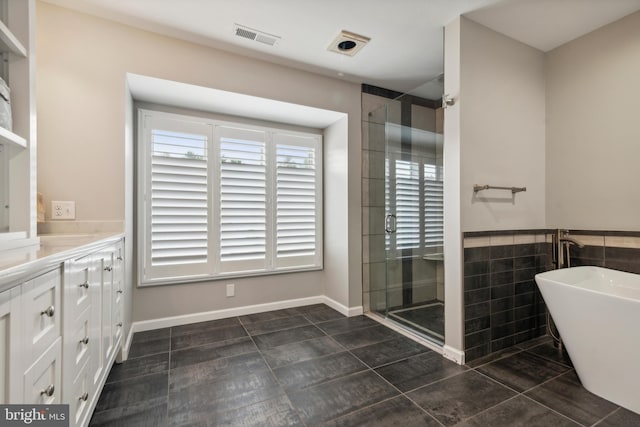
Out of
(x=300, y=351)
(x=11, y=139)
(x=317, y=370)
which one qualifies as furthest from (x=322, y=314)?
(x=11, y=139)

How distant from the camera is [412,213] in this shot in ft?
9.63

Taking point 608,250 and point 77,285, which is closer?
point 77,285

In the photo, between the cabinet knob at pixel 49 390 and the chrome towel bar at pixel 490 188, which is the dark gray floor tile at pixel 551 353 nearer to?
the chrome towel bar at pixel 490 188

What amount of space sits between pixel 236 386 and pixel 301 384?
416mm

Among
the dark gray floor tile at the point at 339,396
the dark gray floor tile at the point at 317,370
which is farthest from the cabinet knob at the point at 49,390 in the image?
the dark gray floor tile at the point at 317,370

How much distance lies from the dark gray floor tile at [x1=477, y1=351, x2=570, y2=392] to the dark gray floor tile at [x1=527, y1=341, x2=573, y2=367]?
0.23 ft

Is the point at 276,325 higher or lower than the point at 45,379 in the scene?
lower

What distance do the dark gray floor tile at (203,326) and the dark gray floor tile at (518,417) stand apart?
2.16 meters

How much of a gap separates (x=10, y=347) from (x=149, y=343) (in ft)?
6.51

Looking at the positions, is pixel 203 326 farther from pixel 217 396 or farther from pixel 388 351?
pixel 388 351

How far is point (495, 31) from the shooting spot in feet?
7.84

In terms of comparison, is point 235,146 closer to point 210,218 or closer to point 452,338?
point 210,218

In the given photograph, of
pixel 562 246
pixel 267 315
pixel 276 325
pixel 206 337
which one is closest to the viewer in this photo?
pixel 562 246

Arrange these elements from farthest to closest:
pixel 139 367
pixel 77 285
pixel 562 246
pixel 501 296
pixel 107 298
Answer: pixel 562 246
pixel 501 296
pixel 139 367
pixel 107 298
pixel 77 285
